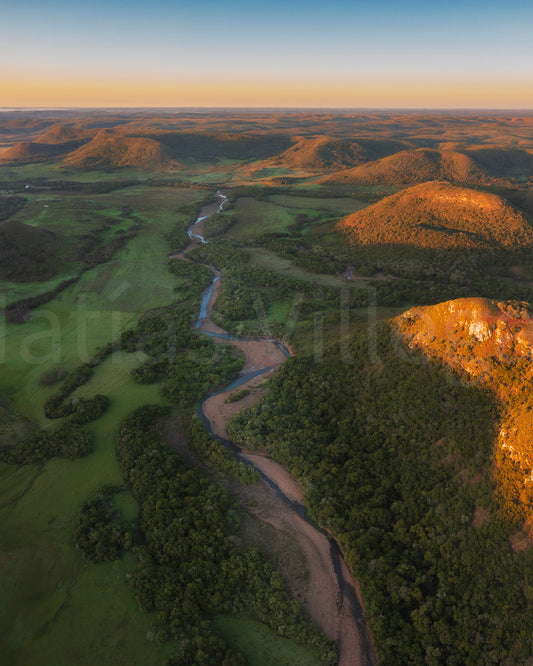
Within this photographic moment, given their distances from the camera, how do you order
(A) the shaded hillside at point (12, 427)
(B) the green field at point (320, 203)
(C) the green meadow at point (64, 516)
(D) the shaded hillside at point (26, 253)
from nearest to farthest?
(C) the green meadow at point (64, 516), (A) the shaded hillside at point (12, 427), (D) the shaded hillside at point (26, 253), (B) the green field at point (320, 203)

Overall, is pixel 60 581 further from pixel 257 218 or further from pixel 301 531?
pixel 257 218

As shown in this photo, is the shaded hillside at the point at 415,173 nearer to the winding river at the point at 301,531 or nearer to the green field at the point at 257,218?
the green field at the point at 257,218

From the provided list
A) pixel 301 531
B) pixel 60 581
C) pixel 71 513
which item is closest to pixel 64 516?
pixel 71 513

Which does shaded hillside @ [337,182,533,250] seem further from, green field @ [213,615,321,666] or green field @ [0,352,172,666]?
green field @ [213,615,321,666]

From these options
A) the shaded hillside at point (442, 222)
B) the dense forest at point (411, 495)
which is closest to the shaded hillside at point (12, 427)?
the dense forest at point (411, 495)

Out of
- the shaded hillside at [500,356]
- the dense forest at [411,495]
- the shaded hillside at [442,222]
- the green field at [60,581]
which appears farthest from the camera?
the shaded hillside at [442,222]

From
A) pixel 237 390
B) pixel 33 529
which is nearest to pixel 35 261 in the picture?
pixel 237 390
